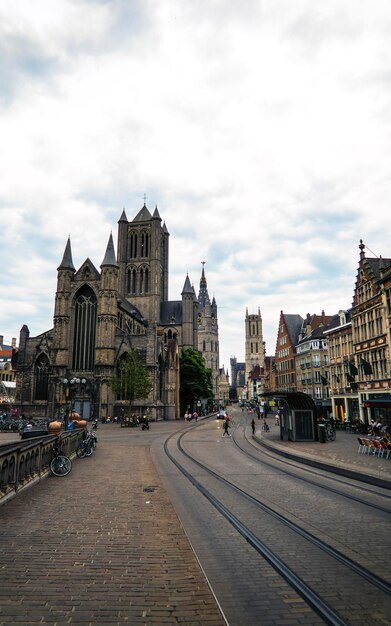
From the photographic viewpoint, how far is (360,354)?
35.1 metres

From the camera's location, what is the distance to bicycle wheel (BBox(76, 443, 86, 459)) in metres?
17.7

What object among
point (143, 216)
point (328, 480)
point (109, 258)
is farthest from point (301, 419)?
point (143, 216)

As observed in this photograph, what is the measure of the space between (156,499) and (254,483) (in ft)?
11.7

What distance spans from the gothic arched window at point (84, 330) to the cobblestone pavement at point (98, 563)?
48679 mm

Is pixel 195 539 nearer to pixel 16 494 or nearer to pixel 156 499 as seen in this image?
pixel 156 499

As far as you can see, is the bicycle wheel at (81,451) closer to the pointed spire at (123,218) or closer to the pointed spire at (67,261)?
the pointed spire at (67,261)

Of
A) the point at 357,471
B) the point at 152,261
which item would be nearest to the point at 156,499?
the point at 357,471

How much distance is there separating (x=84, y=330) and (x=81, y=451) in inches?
1682

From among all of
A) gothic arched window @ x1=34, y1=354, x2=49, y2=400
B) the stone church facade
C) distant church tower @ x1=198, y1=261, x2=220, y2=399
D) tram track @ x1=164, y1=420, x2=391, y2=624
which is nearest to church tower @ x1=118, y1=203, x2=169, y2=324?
the stone church facade

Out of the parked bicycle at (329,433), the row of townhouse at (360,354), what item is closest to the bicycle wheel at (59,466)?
the parked bicycle at (329,433)

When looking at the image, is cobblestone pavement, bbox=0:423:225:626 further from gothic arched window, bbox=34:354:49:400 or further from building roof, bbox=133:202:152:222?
building roof, bbox=133:202:152:222

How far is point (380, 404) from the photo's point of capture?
3056 cm

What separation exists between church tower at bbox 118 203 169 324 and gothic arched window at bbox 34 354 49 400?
27354mm

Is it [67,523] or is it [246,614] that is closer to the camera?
[246,614]
